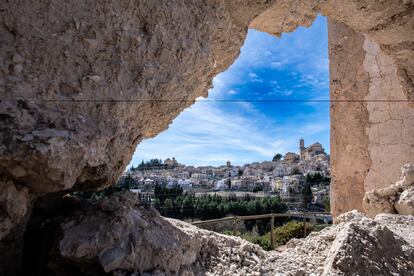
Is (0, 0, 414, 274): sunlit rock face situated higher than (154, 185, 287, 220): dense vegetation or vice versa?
(0, 0, 414, 274): sunlit rock face

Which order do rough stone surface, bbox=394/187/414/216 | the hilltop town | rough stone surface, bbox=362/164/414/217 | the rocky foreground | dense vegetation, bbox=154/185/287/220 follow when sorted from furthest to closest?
the hilltop town, dense vegetation, bbox=154/185/287/220, rough stone surface, bbox=362/164/414/217, rough stone surface, bbox=394/187/414/216, the rocky foreground

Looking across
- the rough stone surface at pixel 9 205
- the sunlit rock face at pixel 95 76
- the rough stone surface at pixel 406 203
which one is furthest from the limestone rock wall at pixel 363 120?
the rough stone surface at pixel 9 205

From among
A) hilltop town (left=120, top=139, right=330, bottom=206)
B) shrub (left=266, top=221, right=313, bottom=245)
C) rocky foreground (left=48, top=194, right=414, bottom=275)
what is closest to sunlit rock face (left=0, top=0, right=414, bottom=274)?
rocky foreground (left=48, top=194, right=414, bottom=275)

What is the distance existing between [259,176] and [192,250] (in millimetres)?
13635

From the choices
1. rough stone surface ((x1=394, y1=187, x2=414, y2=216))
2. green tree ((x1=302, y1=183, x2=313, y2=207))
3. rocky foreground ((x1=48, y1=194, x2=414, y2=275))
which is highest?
green tree ((x1=302, y1=183, x2=313, y2=207))

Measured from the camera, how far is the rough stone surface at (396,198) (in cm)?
378

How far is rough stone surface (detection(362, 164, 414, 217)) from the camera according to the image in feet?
12.4

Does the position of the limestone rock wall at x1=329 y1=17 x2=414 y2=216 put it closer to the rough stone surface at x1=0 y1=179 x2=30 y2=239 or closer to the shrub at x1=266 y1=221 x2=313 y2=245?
the shrub at x1=266 y1=221 x2=313 y2=245

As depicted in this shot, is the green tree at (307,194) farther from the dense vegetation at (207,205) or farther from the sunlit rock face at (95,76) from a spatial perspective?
the sunlit rock face at (95,76)

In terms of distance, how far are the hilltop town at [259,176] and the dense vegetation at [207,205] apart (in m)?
0.77

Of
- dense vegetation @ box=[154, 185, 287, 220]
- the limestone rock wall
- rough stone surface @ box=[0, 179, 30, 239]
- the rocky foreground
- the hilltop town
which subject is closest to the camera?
rough stone surface @ box=[0, 179, 30, 239]

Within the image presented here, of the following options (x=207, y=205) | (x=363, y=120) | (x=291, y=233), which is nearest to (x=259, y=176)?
(x=207, y=205)

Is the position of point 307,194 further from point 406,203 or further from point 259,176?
point 406,203

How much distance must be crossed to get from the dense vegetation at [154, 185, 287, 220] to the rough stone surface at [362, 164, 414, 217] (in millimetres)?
2976
